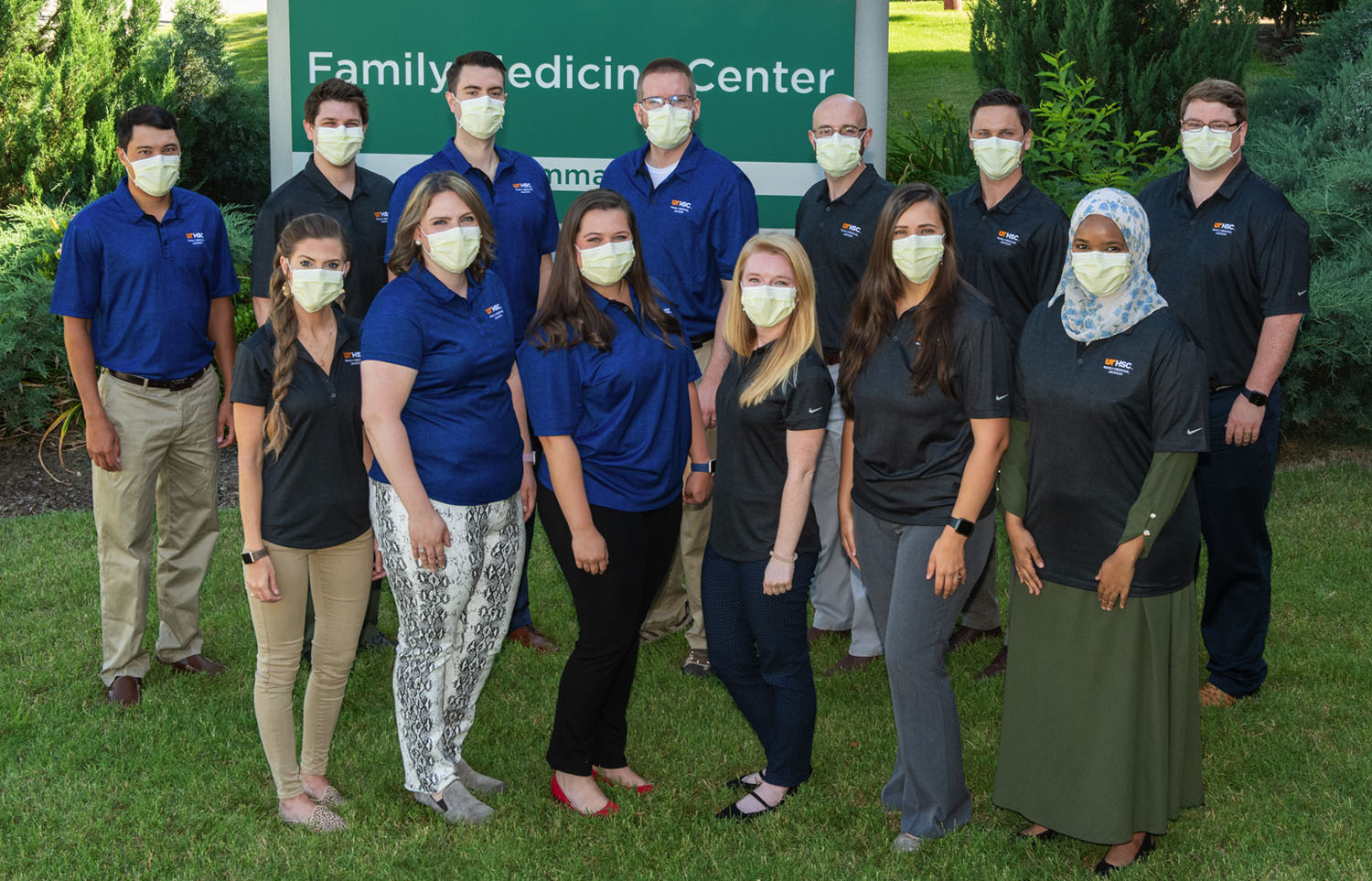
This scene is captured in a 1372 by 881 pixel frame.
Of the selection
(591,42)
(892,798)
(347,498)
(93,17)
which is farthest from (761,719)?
(93,17)

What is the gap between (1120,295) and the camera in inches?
154

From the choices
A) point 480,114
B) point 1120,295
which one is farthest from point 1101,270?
point 480,114

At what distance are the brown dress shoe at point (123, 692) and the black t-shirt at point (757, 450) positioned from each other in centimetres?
291

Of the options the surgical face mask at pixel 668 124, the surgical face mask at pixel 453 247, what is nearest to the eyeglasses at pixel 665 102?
the surgical face mask at pixel 668 124

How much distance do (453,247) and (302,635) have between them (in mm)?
1436

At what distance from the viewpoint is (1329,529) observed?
26.0ft

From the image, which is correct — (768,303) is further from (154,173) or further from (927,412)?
(154,173)

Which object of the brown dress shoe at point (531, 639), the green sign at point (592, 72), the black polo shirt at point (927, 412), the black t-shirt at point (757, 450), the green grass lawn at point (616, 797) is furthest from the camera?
the green sign at point (592, 72)

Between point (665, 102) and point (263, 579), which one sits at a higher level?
point (665, 102)

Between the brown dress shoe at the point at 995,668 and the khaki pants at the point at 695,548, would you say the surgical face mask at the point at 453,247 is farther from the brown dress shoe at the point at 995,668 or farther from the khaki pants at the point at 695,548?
the brown dress shoe at the point at 995,668

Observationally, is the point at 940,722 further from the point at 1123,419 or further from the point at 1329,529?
the point at 1329,529

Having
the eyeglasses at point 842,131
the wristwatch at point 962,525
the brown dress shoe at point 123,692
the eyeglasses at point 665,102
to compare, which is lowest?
the brown dress shoe at point 123,692

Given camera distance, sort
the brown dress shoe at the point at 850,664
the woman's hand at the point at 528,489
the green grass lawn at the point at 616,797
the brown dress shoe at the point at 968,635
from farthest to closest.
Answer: the brown dress shoe at the point at 968,635 < the brown dress shoe at the point at 850,664 < the woman's hand at the point at 528,489 < the green grass lawn at the point at 616,797

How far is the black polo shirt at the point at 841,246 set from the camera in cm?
577
